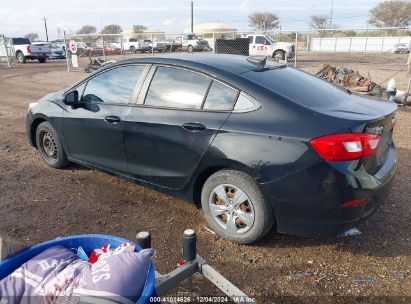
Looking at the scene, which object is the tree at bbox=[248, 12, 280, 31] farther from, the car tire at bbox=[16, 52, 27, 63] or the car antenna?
the car antenna

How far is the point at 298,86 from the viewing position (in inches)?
131

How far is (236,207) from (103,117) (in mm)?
1746

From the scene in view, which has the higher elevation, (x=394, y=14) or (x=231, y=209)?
(x=394, y=14)

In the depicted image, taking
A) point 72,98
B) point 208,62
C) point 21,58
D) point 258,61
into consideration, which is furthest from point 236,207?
point 21,58

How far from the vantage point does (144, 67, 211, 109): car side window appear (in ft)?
10.9

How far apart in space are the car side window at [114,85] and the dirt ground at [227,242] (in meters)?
1.10

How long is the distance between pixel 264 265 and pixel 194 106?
4.80ft

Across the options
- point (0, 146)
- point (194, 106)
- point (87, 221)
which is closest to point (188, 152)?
point (194, 106)

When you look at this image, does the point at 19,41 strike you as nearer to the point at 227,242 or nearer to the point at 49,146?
the point at 49,146

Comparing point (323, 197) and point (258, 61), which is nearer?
point (323, 197)

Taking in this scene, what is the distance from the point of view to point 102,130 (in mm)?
3975

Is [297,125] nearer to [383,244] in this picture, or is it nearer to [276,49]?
[383,244]

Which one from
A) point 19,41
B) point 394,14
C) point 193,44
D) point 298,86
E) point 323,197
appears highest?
point 394,14

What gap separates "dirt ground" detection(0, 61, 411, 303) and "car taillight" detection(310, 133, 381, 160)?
0.93m
